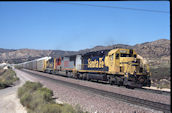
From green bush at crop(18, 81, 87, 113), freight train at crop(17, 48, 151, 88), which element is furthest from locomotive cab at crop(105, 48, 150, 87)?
green bush at crop(18, 81, 87, 113)

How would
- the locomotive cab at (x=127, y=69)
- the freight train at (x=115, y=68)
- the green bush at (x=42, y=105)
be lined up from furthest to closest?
the freight train at (x=115, y=68), the locomotive cab at (x=127, y=69), the green bush at (x=42, y=105)

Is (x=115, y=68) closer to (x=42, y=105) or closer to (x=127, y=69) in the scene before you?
(x=127, y=69)

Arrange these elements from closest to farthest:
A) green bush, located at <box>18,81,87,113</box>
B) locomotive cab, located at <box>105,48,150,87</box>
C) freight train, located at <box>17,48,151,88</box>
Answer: green bush, located at <box>18,81,87,113</box>
locomotive cab, located at <box>105,48,150,87</box>
freight train, located at <box>17,48,151,88</box>

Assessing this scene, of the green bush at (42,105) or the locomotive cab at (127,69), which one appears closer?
the green bush at (42,105)

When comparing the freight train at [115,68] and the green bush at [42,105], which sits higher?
the freight train at [115,68]

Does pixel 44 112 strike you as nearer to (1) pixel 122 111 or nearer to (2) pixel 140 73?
(1) pixel 122 111

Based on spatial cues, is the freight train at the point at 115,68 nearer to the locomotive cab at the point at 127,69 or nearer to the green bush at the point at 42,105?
the locomotive cab at the point at 127,69

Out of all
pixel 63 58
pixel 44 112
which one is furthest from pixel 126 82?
pixel 63 58

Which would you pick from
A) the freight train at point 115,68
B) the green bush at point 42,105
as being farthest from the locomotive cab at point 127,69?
the green bush at point 42,105

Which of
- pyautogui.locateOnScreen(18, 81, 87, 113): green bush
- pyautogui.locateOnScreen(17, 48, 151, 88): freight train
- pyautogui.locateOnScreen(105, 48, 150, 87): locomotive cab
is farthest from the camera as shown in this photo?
pyautogui.locateOnScreen(17, 48, 151, 88): freight train

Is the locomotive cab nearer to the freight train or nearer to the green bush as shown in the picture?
the freight train

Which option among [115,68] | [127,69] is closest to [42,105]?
[127,69]

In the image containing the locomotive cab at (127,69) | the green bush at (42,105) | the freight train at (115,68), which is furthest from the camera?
the freight train at (115,68)

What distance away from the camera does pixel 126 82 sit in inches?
635
